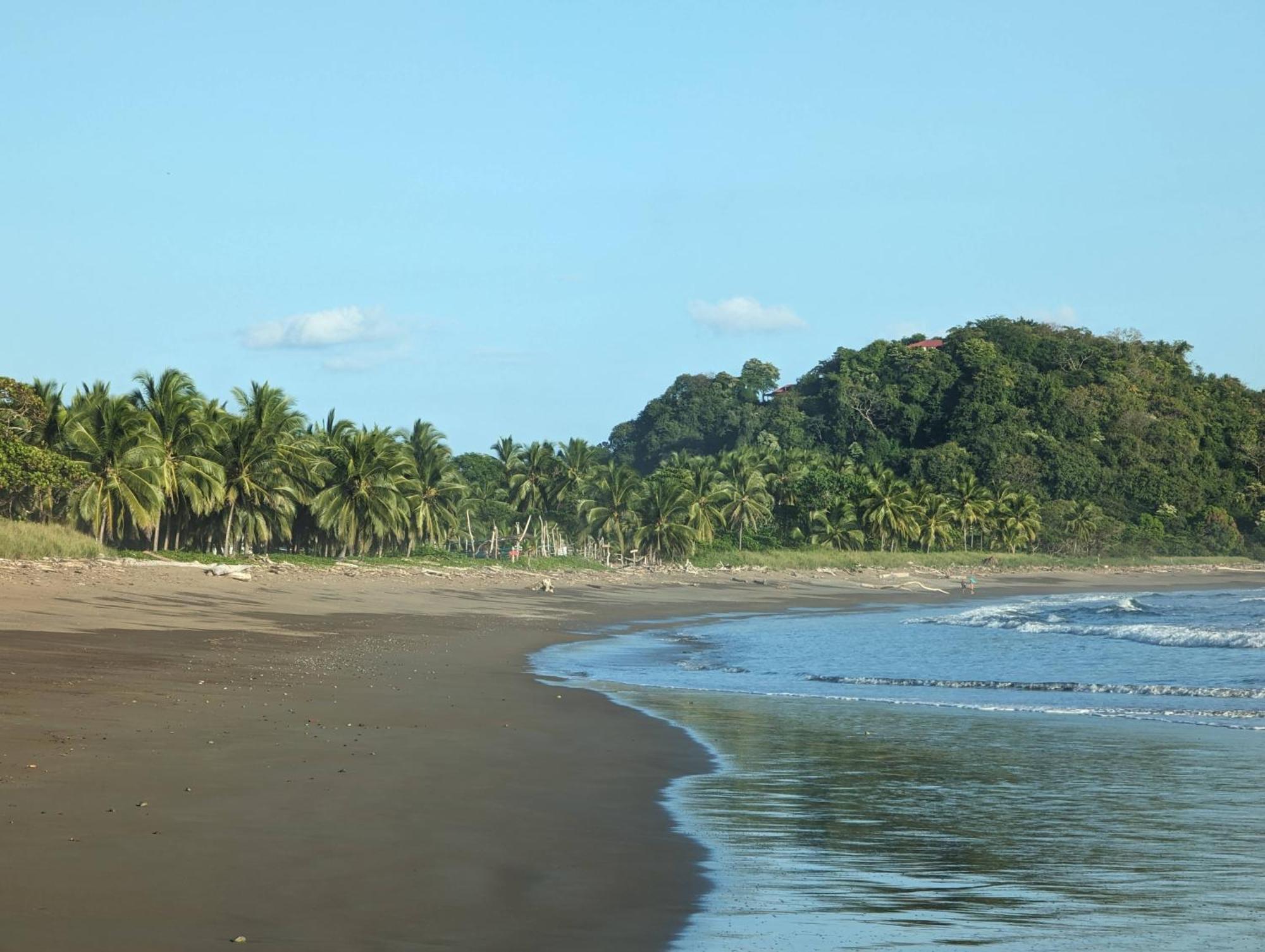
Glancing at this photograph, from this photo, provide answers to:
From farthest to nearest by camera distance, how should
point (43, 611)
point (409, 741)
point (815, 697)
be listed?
point (43, 611), point (815, 697), point (409, 741)

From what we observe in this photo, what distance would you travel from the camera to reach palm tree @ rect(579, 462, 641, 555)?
244 feet

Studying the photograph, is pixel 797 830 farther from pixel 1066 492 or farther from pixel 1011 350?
pixel 1011 350

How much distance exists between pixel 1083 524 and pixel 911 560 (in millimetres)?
33121

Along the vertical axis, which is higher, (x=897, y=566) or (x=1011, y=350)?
(x=1011, y=350)

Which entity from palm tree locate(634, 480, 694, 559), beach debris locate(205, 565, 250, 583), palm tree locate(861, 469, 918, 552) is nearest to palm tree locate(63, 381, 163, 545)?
beach debris locate(205, 565, 250, 583)

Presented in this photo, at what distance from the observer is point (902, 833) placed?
827cm

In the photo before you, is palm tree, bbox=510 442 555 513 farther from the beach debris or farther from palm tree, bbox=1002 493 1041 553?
palm tree, bbox=1002 493 1041 553

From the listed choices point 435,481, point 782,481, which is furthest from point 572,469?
point 782,481

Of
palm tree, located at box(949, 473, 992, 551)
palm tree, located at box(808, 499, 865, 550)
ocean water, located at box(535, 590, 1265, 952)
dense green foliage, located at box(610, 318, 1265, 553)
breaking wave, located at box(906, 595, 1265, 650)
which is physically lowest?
breaking wave, located at box(906, 595, 1265, 650)

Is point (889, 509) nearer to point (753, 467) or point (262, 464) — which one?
point (753, 467)

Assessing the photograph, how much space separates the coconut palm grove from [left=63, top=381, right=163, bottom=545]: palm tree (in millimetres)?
83

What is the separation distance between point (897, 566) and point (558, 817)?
77.9m

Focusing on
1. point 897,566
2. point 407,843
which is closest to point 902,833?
point 407,843

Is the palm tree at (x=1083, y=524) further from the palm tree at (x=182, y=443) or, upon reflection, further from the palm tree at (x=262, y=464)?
the palm tree at (x=182, y=443)
